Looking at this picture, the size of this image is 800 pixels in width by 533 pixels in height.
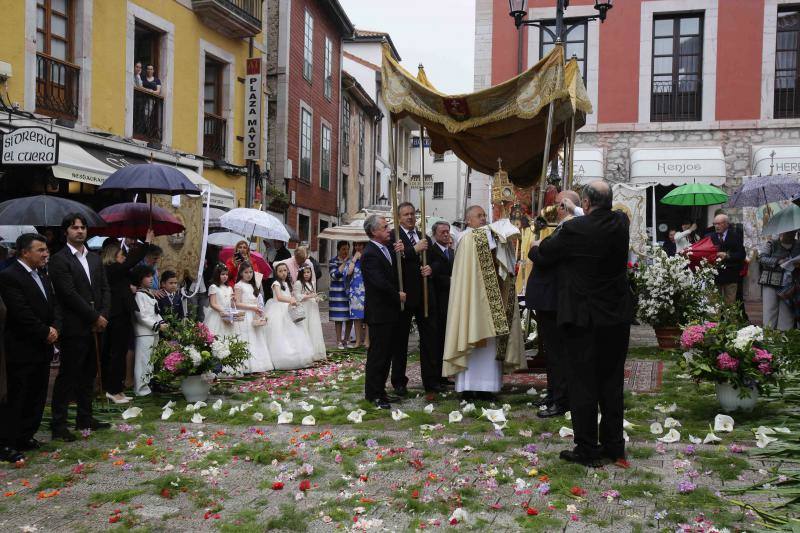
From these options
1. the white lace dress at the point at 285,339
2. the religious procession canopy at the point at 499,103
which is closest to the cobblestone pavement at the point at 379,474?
the religious procession canopy at the point at 499,103

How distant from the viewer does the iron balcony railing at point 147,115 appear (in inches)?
617

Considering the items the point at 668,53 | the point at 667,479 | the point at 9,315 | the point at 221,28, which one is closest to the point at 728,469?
the point at 667,479

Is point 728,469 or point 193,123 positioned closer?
point 728,469

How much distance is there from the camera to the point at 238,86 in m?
19.3

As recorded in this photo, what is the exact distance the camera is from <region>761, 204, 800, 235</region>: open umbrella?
9.29 m

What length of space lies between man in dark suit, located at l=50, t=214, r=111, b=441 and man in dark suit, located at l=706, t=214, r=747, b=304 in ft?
28.2

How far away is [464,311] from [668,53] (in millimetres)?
15881

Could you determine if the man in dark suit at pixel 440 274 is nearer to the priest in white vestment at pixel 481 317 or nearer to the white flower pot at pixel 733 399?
the priest in white vestment at pixel 481 317

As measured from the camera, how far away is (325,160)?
28.8 meters

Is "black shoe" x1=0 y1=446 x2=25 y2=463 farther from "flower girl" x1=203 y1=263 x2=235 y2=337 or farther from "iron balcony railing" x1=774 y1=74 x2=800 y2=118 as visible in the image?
"iron balcony railing" x1=774 y1=74 x2=800 y2=118

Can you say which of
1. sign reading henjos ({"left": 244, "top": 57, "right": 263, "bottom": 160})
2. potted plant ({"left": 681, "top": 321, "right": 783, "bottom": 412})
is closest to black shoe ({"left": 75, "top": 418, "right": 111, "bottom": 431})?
potted plant ({"left": 681, "top": 321, "right": 783, "bottom": 412})

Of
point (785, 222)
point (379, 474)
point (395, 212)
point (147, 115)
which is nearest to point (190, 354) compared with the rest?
point (395, 212)

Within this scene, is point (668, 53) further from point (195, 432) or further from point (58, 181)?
point (195, 432)

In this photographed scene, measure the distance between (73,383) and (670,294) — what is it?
7.29 meters
